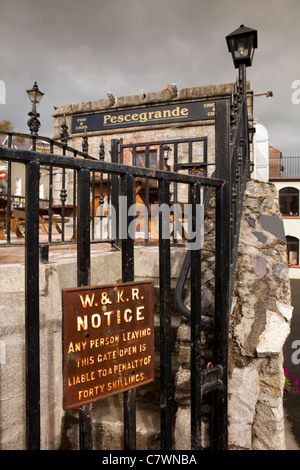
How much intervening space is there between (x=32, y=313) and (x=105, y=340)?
0.30m

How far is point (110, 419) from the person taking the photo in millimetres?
2414

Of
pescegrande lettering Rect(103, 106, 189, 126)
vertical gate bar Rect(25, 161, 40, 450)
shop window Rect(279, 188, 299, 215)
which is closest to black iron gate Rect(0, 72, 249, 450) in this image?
vertical gate bar Rect(25, 161, 40, 450)

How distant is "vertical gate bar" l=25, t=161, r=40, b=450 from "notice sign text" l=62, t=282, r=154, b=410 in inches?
3.7

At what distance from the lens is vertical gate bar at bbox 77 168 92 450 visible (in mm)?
1136

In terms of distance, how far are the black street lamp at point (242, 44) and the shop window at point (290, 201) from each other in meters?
18.1

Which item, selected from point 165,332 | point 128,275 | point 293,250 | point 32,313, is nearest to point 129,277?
point 128,275

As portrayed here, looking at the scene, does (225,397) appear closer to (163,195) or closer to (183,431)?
(183,431)

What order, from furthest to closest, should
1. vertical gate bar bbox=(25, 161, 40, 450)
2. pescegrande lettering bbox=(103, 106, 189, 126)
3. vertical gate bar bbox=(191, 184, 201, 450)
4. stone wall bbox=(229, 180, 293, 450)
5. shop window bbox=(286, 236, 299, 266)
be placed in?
shop window bbox=(286, 236, 299, 266) < pescegrande lettering bbox=(103, 106, 189, 126) < stone wall bbox=(229, 180, 293, 450) < vertical gate bar bbox=(191, 184, 201, 450) < vertical gate bar bbox=(25, 161, 40, 450)

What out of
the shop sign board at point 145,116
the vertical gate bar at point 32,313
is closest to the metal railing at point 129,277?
the vertical gate bar at point 32,313

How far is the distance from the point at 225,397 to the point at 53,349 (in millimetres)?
1207

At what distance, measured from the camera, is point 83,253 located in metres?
1.14

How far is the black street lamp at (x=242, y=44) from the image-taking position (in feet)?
13.4

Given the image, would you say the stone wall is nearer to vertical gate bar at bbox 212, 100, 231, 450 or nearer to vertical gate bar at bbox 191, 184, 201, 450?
vertical gate bar at bbox 212, 100, 231, 450
